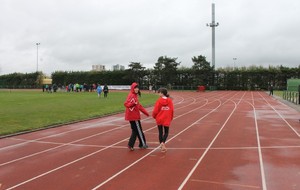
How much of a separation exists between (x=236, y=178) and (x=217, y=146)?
3.21 m

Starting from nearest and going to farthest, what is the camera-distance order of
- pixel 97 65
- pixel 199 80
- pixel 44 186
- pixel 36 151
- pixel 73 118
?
pixel 44 186 → pixel 36 151 → pixel 73 118 → pixel 199 80 → pixel 97 65

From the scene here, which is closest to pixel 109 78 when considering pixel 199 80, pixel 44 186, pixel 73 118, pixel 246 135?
pixel 199 80

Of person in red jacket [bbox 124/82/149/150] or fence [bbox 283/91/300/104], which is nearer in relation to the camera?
person in red jacket [bbox 124/82/149/150]

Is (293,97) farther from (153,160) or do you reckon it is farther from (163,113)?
(153,160)

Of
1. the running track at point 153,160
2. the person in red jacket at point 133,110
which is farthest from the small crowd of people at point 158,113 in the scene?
the running track at point 153,160

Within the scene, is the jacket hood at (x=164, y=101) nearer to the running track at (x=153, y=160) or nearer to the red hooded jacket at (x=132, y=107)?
the red hooded jacket at (x=132, y=107)

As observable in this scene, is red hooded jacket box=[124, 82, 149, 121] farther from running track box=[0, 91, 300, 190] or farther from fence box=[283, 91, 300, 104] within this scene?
fence box=[283, 91, 300, 104]

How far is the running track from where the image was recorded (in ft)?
20.4

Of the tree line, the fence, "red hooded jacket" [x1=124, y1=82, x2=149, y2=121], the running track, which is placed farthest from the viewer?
the tree line

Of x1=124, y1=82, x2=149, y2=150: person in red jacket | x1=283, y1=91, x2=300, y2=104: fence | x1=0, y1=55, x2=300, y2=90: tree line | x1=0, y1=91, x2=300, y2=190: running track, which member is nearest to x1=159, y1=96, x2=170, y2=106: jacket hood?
x1=124, y1=82, x2=149, y2=150: person in red jacket

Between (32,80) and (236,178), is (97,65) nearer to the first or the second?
(32,80)

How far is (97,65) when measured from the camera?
11456 cm

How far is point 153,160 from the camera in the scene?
25.9 feet

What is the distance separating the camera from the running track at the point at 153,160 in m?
6.21
